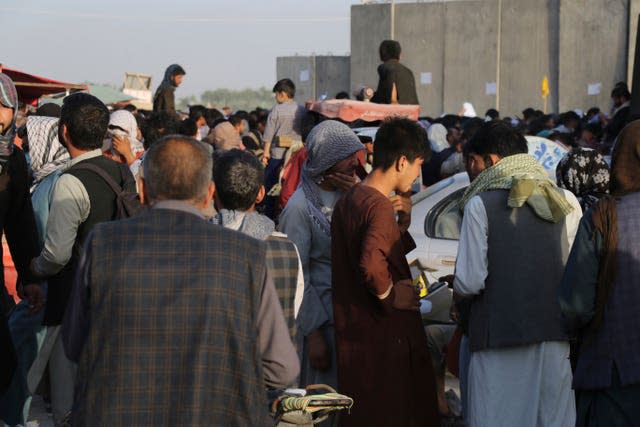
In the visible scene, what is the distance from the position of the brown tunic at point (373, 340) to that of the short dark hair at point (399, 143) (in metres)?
0.18

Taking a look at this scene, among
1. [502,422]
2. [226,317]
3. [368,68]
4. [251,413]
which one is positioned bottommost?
[502,422]

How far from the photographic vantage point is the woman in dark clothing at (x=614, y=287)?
4.43 m

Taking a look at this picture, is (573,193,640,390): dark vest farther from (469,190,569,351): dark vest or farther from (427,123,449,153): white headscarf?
(427,123,449,153): white headscarf

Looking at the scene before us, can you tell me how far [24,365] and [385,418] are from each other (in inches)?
92.1

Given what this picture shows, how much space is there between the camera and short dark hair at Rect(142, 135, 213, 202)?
340 centimetres

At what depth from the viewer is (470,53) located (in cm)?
3212

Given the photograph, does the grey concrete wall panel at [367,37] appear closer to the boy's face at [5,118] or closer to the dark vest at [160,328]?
the boy's face at [5,118]

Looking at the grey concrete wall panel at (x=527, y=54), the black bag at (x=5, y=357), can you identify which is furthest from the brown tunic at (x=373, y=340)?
the grey concrete wall panel at (x=527, y=54)

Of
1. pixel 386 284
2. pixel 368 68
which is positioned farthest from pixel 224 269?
pixel 368 68

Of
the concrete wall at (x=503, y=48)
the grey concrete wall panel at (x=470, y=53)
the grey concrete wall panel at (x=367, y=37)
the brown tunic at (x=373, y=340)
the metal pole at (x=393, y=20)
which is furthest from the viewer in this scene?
the grey concrete wall panel at (x=367, y=37)

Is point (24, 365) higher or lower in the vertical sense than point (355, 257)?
lower

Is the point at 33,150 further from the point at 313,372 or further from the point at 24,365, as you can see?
the point at 313,372

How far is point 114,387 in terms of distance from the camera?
328 cm

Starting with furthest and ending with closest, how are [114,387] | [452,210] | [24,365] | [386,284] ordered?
[452,210] < [24,365] < [386,284] < [114,387]
